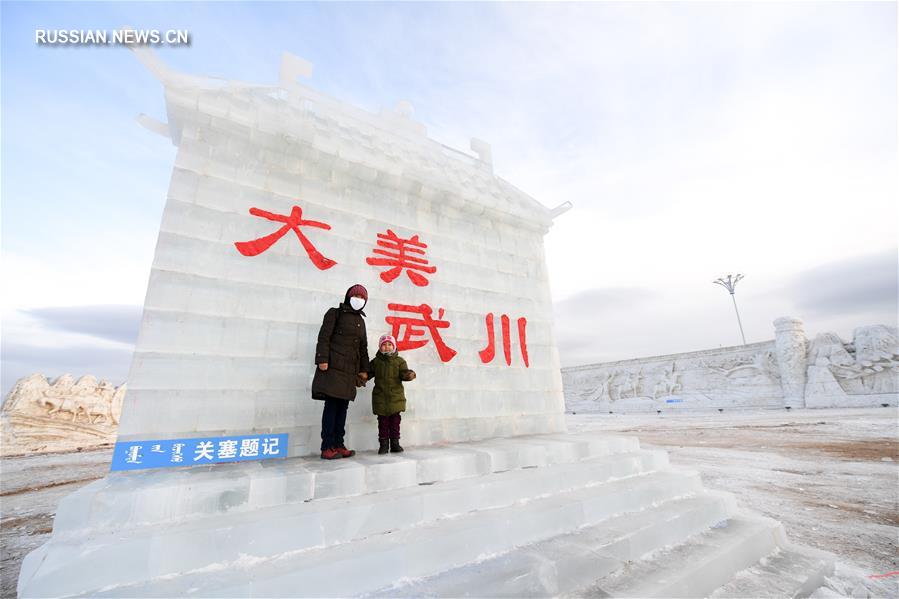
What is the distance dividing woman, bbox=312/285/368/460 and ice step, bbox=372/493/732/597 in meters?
1.53

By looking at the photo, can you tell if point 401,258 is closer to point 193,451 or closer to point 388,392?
point 388,392

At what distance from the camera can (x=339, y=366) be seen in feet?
10.7

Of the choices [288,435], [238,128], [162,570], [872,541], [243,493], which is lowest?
[872,541]

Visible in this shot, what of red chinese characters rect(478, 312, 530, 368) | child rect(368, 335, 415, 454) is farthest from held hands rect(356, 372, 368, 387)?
red chinese characters rect(478, 312, 530, 368)

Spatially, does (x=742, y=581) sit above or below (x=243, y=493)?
below

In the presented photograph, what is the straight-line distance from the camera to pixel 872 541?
10.5 feet

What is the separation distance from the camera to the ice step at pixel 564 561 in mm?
2006

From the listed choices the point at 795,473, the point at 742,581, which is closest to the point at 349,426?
the point at 742,581

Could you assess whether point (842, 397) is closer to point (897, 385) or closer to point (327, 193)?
point (897, 385)

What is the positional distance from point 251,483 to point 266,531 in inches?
15.1

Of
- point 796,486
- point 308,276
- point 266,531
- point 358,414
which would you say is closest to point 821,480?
point 796,486

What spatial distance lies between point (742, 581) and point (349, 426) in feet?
11.0

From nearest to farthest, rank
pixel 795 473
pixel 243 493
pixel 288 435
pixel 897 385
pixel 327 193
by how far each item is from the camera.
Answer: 1. pixel 243 493
2. pixel 288 435
3. pixel 327 193
4. pixel 795 473
5. pixel 897 385

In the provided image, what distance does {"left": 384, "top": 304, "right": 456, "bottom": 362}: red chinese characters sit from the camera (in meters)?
4.36
